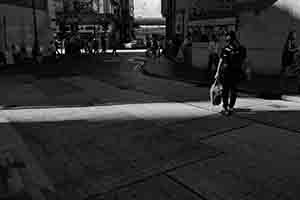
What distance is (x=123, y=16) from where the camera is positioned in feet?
226

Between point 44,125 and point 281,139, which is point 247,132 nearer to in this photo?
point 281,139

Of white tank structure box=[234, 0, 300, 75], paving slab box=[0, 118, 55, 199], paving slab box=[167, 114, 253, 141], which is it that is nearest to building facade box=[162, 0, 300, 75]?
white tank structure box=[234, 0, 300, 75]

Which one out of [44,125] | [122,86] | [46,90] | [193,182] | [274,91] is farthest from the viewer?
[122,86]

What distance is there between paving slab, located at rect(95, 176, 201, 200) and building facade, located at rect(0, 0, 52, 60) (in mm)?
20855

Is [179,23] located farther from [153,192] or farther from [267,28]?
[153,192]

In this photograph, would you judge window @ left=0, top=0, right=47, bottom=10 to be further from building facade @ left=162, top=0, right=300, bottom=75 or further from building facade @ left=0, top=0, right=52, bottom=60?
building facade @ left=162, top=0, right=300, bottom=75

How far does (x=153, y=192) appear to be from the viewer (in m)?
3.77

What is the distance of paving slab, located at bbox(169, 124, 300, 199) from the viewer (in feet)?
12.3

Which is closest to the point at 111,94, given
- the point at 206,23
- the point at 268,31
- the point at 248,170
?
the point at 248,170

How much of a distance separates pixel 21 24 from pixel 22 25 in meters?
0.19

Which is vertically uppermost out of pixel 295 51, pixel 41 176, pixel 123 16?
pixel 123 16

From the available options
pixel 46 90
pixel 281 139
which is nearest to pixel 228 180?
pixel 281 139

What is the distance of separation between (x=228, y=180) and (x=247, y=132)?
7.64 feet

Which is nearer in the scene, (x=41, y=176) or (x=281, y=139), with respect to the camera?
(x=41, y=176)
